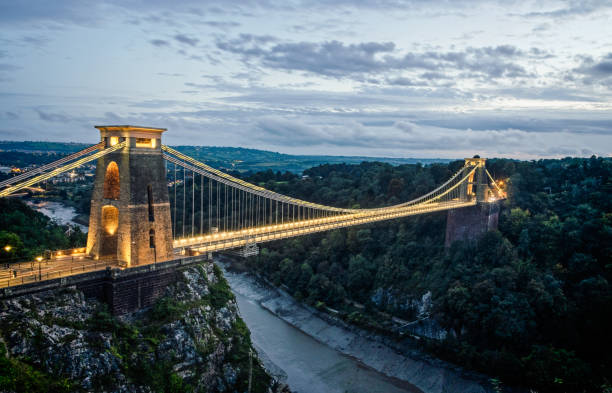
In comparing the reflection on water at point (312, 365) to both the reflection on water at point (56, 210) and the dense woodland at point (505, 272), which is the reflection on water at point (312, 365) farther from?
the reflection on water at point (56, 210)

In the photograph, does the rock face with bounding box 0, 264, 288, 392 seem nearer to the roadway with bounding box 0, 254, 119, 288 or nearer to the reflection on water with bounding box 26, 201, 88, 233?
→ the roadway with bounding box 0, 254, 119, 288

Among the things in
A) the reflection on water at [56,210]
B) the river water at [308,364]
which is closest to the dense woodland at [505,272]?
the river water at [308,364]

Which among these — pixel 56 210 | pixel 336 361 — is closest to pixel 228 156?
pixel 56 210

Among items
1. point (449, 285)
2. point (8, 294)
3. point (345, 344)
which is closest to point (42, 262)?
point (8, 294)

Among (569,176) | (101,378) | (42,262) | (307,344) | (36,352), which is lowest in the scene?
(307,344)

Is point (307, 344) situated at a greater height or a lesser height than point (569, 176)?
lesser

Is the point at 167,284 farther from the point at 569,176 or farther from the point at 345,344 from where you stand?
the point at 569,176

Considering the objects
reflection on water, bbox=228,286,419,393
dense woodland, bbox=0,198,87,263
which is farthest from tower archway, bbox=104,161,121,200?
reflection on water, bbox=228,286,419,393
